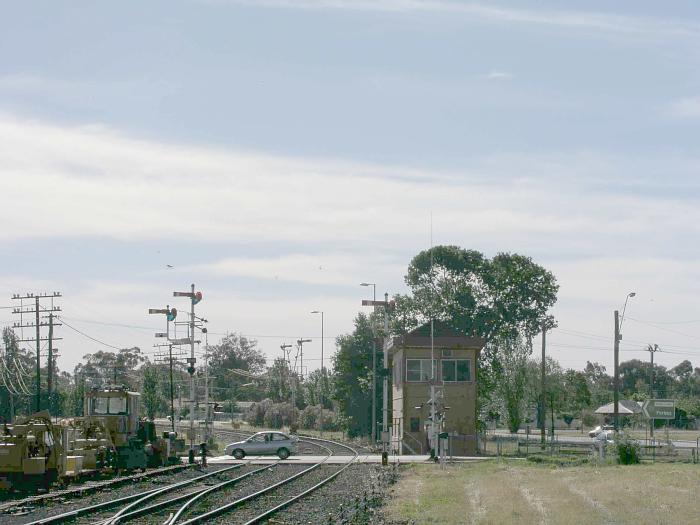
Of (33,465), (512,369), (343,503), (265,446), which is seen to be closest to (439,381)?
(265,446)

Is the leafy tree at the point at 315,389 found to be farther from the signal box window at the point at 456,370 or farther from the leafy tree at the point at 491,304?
the signal box window at the point at 456,370

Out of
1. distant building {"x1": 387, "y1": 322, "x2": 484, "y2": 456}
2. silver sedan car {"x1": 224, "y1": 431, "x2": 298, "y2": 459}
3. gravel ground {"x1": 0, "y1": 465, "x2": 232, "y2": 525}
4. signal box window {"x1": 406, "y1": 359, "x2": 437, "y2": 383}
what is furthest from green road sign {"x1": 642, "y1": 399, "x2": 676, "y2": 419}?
gravel ground {"x1": 0, "y1": 465, "x2": 232, "y2": 525}

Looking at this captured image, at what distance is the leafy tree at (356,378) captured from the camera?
8844cm

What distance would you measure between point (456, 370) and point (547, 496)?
40.2 meters

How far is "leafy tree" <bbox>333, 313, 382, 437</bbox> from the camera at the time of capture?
8844 centimetres

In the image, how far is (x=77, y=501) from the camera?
28234mm

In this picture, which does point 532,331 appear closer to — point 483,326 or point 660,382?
point 483,326

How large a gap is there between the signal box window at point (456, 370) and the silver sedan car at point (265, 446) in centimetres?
1398

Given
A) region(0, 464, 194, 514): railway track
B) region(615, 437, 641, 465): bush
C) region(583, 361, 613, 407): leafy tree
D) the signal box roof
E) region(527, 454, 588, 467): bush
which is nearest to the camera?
region(0, 464, 194, 514): railway track

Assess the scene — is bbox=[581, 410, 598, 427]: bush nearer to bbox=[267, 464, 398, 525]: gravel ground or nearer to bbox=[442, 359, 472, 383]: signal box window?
bbox=[442, 359, 472, 383]: signal box window

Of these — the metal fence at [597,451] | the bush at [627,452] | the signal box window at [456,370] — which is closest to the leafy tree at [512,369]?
the metal fence at [597,451]

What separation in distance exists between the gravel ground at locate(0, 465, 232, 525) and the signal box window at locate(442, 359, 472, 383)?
29237 mm

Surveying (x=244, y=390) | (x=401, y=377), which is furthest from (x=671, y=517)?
(x=244, y=390)

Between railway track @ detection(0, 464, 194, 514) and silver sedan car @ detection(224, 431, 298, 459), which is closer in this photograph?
railway track @ detection(0, 464, 194, 514)
